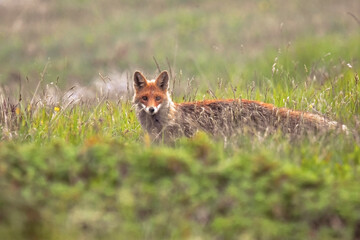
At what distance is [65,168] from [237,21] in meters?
20.8

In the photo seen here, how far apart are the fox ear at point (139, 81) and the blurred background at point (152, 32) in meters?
8.02

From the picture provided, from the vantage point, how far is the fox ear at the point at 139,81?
922cm

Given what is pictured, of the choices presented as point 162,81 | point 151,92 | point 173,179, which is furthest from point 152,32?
point 173,179

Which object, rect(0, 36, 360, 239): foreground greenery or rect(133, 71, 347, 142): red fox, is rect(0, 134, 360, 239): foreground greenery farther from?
rect(133, 71, 347, 142): red fox

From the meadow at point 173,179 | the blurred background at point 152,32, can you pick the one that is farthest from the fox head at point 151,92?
the blurred background at point 152,32

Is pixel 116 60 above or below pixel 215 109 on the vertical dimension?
below

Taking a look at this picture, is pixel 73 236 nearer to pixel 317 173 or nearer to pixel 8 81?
pixel 317 173

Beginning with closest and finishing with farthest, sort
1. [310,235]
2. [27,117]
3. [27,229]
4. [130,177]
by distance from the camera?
1. [27,229]
2. [310,235]
3. [130,177]
4. [27,117]

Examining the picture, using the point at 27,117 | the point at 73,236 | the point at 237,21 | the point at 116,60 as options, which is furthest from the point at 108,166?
the point at 237,21

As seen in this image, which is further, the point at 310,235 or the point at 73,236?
the point at 310,235

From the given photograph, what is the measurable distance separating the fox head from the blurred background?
8.02 meters

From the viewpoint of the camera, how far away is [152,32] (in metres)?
24.7

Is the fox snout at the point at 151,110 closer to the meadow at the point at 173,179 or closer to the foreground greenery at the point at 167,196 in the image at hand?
the meadow at the point at 173,179

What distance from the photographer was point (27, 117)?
8.17 m
